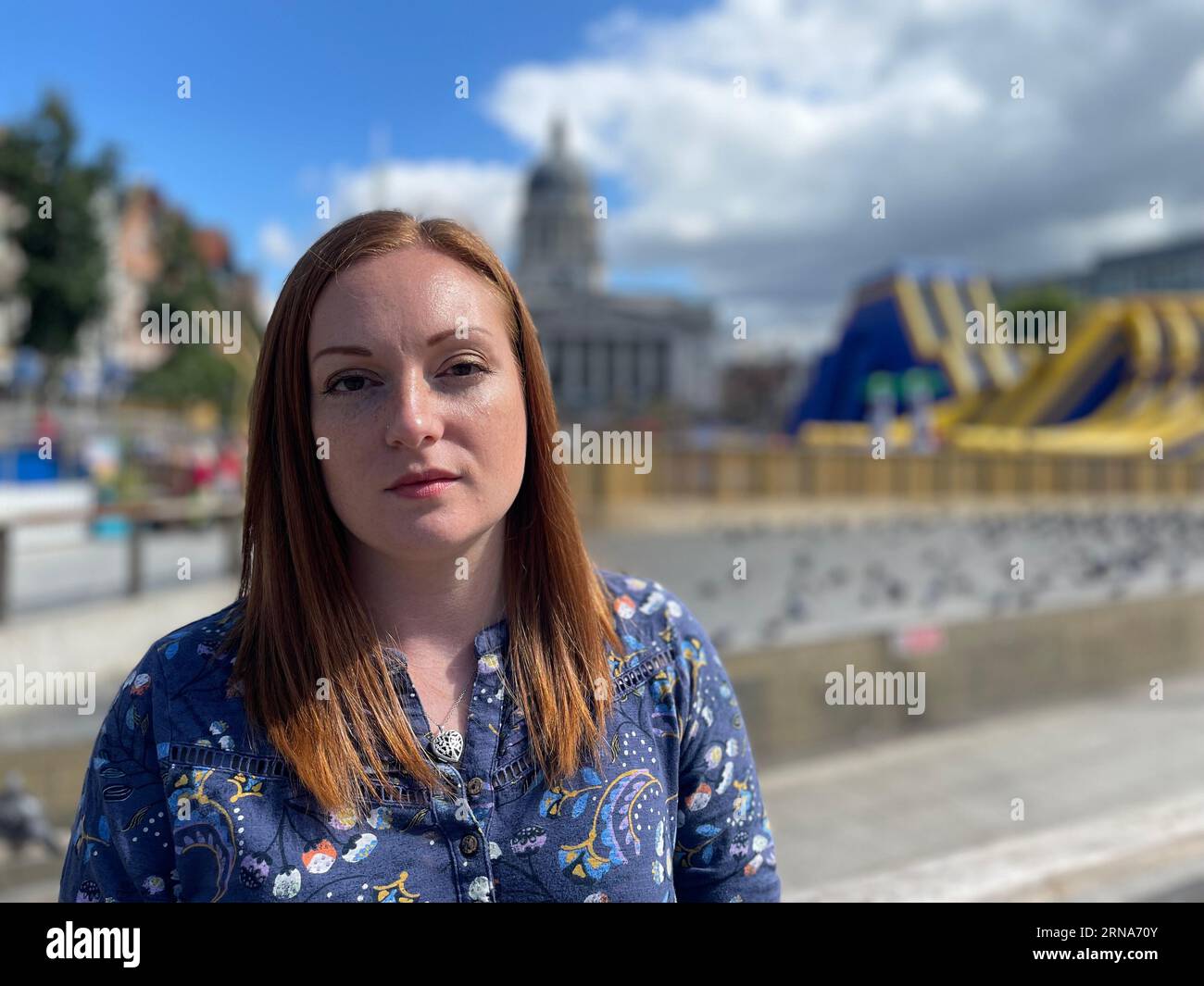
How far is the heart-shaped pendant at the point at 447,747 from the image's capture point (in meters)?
1.27

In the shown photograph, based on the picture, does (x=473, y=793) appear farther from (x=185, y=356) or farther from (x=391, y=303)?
(x=185, y=356)

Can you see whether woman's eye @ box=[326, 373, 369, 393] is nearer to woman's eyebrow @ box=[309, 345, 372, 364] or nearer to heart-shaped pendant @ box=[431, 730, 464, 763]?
woman's eyebrow @ box=[309, 345, 372, 364]

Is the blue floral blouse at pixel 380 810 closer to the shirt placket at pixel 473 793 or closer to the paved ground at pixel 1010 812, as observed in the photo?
the shirt placket at pixel 473 793

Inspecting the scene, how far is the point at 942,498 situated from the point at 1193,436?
31.0 feet

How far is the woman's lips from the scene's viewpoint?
123cm

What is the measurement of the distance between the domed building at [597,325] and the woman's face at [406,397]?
70.3 metres

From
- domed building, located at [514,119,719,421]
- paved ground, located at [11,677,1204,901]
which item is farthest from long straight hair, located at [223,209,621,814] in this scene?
domed building, located at [514,119,719,421]

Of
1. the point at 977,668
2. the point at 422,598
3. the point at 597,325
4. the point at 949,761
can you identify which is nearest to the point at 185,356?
the point at 977,668

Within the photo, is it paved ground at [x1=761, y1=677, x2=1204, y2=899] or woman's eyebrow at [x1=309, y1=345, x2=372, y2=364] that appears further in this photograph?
paved ground at [x1=761, y1=677, x2=1204, y2=899]

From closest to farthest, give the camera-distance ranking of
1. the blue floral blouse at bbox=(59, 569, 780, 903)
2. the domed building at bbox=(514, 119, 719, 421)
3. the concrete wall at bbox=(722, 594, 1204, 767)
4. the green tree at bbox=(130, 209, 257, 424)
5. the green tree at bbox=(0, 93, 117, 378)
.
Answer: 1. the blue floral blouse at bbox=(59, 569, 780, 903)
2. the concrete wall at bbox=(722, 594, 1204, 767)
3. the green tree at bbox=(0, 93, 117, 378)
4. the green tree at bbox=(130, 209, 257, 424)
5. the domed building at bbox=(514, 119, 719, 421)

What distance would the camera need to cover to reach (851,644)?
20.1 ft

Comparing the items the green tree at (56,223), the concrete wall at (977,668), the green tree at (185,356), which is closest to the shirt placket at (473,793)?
the concrete wall at (977,668)

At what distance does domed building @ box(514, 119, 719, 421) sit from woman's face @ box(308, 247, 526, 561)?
70.3 meters
